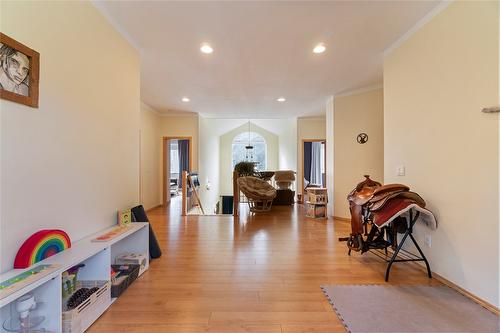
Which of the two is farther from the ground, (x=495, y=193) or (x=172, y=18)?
(x=172, y=18)

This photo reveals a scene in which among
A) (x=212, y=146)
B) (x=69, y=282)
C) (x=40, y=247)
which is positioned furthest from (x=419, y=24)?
(x=212, y=146)

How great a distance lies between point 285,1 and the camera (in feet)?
6.86

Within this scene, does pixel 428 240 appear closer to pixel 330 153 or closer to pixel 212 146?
pixel 330 153

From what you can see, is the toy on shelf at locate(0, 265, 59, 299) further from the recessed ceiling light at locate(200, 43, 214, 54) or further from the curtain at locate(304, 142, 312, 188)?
the curtain at locate(304, 142, 312, 188)

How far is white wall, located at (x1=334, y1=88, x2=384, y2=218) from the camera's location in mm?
4531

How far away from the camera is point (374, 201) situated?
2387 millimetres

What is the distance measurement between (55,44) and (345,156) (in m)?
4.79

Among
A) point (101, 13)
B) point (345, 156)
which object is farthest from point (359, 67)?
point (101, 13)

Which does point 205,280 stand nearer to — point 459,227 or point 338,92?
point 459,227

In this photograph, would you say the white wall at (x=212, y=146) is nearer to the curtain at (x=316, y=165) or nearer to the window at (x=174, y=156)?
the curtain at (x=316, y=165)

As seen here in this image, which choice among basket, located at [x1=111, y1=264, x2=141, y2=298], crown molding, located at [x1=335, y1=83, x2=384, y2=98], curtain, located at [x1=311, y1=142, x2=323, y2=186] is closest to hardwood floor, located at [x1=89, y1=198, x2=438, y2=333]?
basket, located at [x1=111, y1=264, x2=141, y2=298]

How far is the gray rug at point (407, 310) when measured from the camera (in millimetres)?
1616

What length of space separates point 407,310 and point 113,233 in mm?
2628

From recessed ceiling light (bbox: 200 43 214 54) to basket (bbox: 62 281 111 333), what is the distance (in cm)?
276
